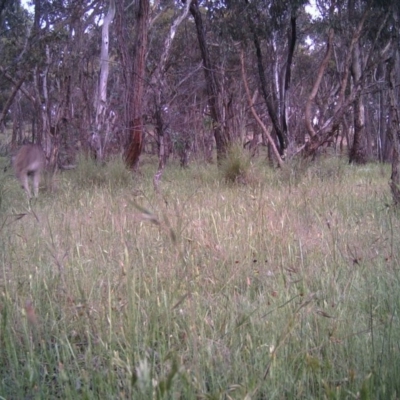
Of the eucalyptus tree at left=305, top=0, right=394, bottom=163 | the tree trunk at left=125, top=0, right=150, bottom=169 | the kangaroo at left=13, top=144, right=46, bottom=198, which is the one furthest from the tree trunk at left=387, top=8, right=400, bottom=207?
the tree trunk at left=125, top=0, right=150, bottom=169

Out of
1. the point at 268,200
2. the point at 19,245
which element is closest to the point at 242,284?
the point at 19,245

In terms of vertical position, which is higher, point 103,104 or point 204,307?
point 103,104

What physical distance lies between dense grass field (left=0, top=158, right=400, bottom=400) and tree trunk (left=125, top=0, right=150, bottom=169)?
5.34 metres

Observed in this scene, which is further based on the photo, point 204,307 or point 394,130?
point 394,130

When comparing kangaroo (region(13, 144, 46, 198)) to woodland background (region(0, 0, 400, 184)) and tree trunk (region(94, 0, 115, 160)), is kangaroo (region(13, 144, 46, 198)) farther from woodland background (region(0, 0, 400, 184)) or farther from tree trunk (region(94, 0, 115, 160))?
tree trunk (region(94, 0, 115, 160))

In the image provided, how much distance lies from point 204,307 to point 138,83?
27.0 feet

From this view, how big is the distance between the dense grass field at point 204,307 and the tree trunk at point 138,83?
5.34 m

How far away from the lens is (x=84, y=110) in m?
18.6

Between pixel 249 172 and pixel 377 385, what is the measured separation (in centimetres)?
621

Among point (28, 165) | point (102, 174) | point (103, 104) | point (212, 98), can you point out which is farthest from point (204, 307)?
point (103, 104)

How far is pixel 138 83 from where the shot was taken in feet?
33.6

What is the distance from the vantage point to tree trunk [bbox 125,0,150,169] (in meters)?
10.2

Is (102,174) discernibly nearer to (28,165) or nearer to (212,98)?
(28,165)

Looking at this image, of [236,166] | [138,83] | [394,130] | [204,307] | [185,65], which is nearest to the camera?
[204,307]
